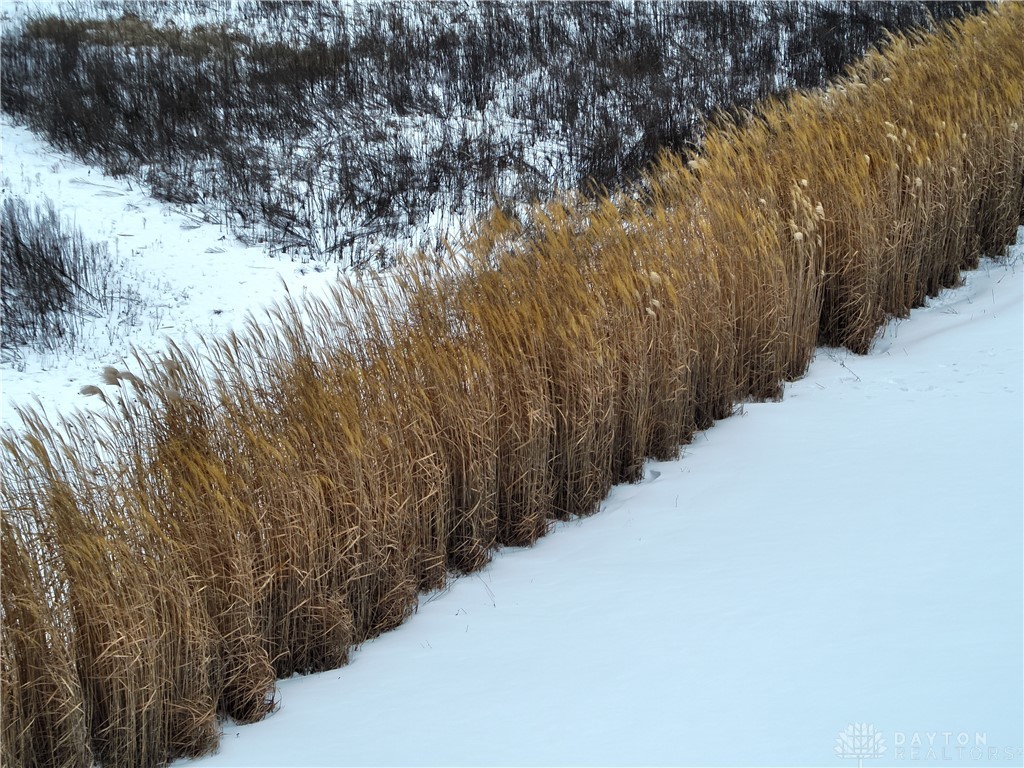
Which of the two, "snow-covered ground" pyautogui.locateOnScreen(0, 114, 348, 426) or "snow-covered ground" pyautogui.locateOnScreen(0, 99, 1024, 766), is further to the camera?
"snow-covered ground" pyautogui.locateOnScreen(0, 114, 348, 426)

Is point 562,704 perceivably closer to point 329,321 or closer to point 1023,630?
point 1023,630

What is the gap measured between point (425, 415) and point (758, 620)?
1.32m

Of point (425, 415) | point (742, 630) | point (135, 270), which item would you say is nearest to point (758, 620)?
point (742, 630)

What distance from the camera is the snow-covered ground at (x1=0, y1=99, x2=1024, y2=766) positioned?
93.9 inches

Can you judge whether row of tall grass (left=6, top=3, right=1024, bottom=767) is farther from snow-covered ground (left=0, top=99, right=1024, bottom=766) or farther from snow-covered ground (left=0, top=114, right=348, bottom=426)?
snow-covered ground (left=0, top=114, right=348, bottom=426)

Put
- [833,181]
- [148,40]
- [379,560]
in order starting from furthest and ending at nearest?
[148,40] → [833,181] → [379,560]

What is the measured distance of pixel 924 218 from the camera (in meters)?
5.23

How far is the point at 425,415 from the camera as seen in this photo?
3316mm

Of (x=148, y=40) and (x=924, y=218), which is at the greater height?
(x=148, y=40)

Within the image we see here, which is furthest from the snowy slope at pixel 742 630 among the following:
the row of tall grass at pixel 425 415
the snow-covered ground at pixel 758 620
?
the row of tall grass at pixel 425 415

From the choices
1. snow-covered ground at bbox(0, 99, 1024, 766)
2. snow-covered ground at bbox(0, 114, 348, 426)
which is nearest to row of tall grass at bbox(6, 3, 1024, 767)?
snow-covered ground at bbox(0, 99, 1024, 766)

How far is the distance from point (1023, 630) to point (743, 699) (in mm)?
824

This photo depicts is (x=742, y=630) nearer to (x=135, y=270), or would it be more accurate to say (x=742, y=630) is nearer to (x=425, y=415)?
(x=425, y=415)

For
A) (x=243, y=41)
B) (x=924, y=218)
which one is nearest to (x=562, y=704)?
(x=924, y=218)
